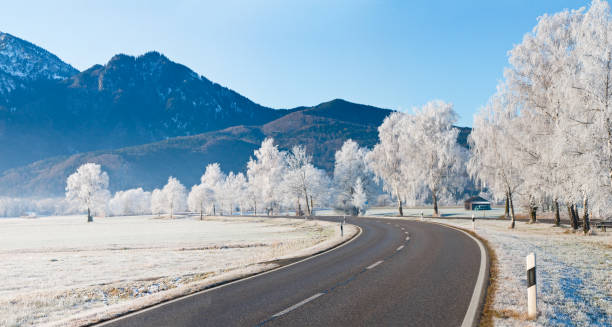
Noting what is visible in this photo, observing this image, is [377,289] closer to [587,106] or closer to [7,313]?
[7,313]

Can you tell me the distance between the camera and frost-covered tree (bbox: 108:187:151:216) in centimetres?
15200

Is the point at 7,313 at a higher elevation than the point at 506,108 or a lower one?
lower

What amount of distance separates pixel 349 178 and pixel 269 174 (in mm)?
16802

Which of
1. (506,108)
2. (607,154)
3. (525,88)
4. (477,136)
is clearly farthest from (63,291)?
(477,136)

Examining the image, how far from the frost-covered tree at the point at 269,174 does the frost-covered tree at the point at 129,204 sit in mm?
91764

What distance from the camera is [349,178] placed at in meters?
65.8

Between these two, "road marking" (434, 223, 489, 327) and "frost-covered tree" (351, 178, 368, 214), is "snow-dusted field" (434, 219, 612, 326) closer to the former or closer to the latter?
"road marking" (434, 223, 489, 327)

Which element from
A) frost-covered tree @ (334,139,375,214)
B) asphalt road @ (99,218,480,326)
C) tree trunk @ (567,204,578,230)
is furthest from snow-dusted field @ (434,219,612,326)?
frost-covered tree @ (334,139,375,214)

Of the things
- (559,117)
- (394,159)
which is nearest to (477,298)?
(559,117)

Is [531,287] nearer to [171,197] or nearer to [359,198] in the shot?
[359,198]

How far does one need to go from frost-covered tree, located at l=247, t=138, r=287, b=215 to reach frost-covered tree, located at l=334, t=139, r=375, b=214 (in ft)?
35.2

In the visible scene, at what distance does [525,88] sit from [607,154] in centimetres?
1067

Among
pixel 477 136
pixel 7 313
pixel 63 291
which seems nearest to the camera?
pixel 7 313

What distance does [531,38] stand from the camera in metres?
25.3
